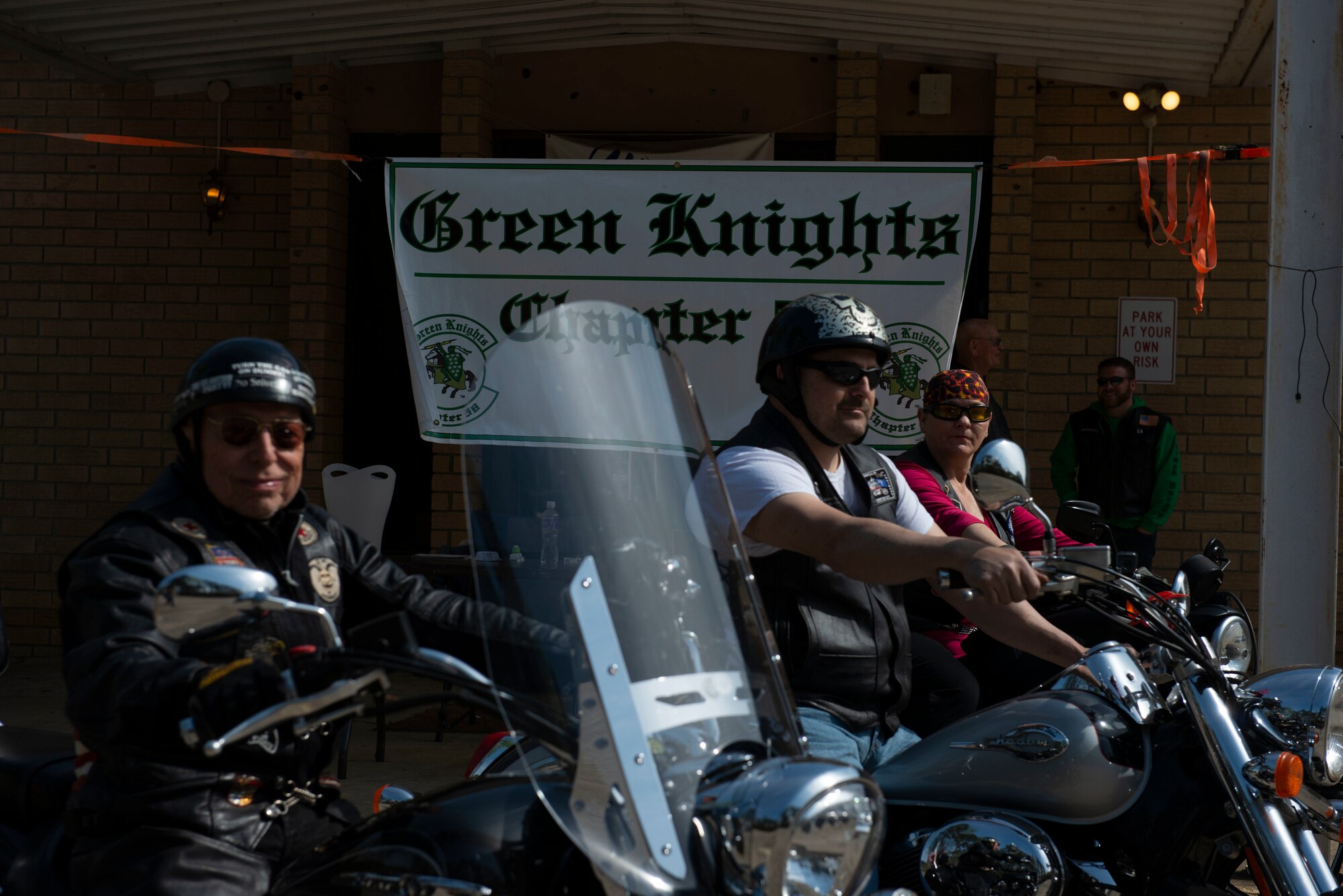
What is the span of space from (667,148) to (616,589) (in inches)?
251

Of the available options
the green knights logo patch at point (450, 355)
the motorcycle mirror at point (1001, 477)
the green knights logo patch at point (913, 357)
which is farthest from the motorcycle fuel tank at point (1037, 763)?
the green knights logo patch at point (450, 355)

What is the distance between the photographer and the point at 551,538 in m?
1.74

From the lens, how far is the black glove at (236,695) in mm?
1668

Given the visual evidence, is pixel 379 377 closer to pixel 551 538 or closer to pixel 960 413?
pixel 960 413

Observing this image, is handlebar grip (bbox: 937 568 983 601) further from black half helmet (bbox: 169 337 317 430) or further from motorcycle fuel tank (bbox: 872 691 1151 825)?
black half helmet (bbox: 169 337 317 430)

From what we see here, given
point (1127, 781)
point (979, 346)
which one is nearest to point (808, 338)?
point (1127, 781)

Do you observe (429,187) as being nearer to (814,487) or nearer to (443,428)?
(443,428)

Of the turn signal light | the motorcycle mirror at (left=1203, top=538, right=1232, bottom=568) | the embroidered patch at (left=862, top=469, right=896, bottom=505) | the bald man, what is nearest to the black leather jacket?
the embroidered patch at (left=862, top=469, right=896, bottom=505)

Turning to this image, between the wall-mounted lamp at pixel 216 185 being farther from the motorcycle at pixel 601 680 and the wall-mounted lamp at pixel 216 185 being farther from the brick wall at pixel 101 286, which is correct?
the motorcycle at pixel 601 680

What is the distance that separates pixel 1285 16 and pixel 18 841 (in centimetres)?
482

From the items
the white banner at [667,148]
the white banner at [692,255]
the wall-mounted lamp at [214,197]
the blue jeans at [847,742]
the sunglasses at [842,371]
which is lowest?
the blue jeans at [847,742]

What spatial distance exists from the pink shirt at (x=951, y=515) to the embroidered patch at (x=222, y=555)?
196 cm

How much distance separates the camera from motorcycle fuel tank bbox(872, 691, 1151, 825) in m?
2.64

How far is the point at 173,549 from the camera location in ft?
6.91
